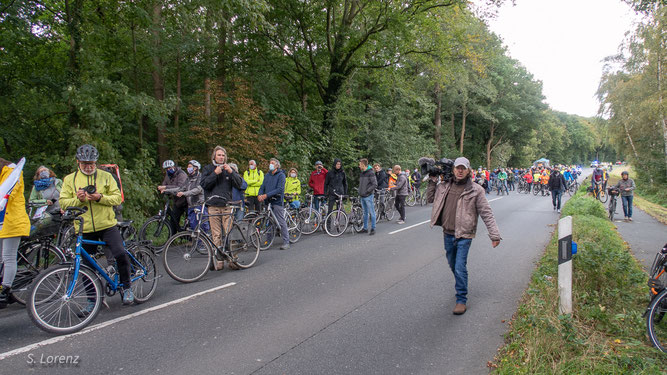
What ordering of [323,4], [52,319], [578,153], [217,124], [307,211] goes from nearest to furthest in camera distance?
[52,319]
[307,211]
[217,124]
[323,4]
[578,153]

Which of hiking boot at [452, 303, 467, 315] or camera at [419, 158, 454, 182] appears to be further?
camera at [419, 158, 454, 182]

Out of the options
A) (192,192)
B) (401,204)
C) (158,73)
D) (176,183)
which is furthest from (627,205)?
(158,73)

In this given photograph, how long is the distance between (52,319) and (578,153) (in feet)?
460

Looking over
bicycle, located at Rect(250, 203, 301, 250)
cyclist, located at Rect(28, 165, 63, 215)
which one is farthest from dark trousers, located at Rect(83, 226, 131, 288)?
bicycle, located at Rect(250, 203, 301, 250)

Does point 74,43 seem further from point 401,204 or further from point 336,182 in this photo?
point 401,204

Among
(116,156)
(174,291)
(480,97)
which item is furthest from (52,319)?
(480,97)

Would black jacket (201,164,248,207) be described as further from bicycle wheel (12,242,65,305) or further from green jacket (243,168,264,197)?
green jacket (243,168,264,197)

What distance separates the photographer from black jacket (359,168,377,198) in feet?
35.0

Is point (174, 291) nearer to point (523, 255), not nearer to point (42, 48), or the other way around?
point (523, 255)

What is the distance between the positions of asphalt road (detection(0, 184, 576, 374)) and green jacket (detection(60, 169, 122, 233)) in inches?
44.3

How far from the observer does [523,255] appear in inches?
318

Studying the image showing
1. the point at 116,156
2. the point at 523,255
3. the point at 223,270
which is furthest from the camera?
the point at 116,156

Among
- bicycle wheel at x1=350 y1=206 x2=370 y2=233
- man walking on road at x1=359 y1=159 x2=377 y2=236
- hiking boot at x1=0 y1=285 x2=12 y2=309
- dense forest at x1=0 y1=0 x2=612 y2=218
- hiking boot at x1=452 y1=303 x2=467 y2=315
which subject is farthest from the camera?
bicycle wheel at x1=350 y1=206 x2=370 y2=233

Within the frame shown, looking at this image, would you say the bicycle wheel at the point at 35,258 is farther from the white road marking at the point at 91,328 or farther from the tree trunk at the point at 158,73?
the tree trunk at the point at 158,73
